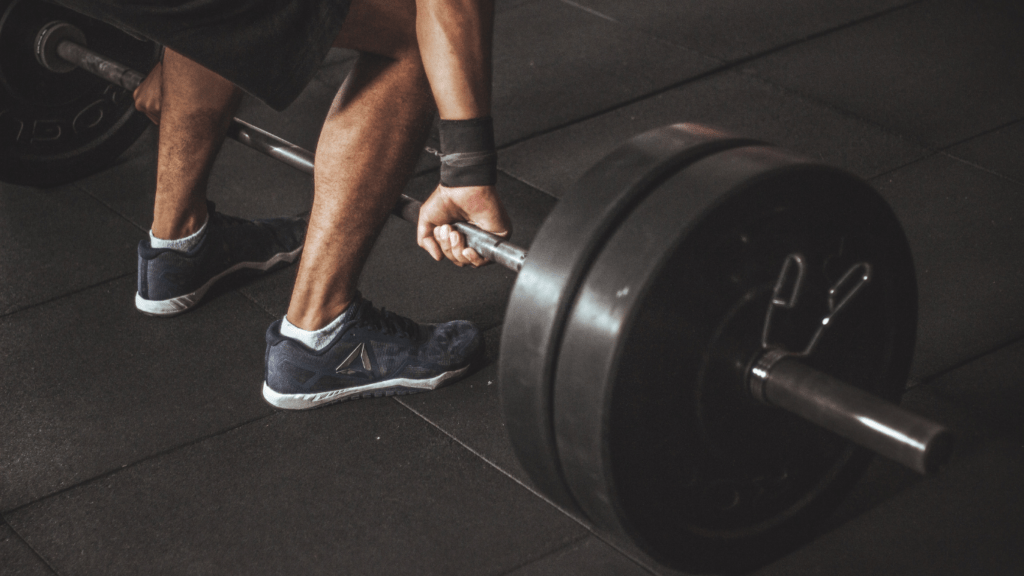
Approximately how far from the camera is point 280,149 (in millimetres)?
1834

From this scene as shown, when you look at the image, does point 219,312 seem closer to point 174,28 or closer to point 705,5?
point 174,28

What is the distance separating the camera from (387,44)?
157 cm

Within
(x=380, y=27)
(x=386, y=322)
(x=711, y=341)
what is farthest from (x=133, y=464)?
(x=711, y=341)

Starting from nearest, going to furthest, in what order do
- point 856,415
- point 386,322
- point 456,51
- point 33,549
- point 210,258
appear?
point 856,415, point 456,51, point 33,549, point 386,322, point 210,258

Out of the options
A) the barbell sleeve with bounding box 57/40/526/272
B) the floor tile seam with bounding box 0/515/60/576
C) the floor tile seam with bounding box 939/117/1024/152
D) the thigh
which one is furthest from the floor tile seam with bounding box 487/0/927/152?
the floor tile seam with bounding box 0/515/60/576

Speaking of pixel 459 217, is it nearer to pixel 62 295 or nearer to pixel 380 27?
pixel 380 27

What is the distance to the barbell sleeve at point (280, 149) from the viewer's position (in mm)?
1349

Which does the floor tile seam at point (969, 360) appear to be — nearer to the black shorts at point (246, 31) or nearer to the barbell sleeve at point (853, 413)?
the barbell sleeve at point (853, 413)

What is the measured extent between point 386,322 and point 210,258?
0.47 meters

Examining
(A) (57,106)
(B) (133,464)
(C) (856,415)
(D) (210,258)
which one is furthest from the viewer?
(A) (57,106)

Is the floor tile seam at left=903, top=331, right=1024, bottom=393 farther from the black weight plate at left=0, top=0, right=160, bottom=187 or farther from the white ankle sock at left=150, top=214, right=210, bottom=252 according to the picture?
the black weight plate at left=0, top=0, right=160, bottom=187

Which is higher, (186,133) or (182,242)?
(186,133)

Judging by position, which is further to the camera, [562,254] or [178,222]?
[178,222]

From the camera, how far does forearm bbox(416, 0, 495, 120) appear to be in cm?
140
